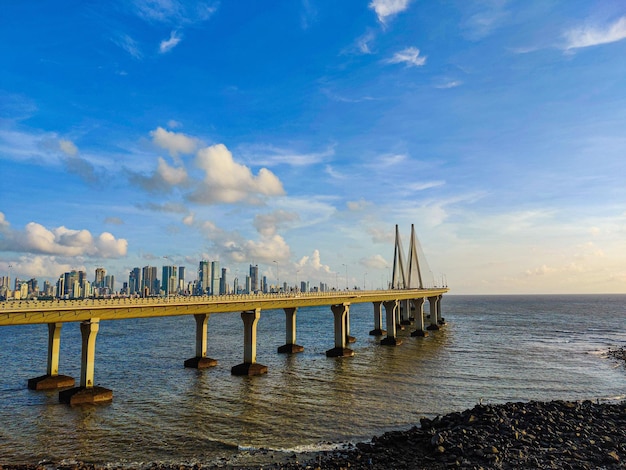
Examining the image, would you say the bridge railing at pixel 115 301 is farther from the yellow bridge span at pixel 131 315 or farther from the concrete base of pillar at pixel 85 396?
the concrete base of pillar at pixel 85 396

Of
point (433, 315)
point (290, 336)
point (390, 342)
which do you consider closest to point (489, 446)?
point (290, 336)

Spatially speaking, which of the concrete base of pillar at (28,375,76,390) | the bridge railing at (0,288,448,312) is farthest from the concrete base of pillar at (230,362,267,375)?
the concrete base of pillar at (28,375,76,390)

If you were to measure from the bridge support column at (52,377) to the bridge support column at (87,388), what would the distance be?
644cm

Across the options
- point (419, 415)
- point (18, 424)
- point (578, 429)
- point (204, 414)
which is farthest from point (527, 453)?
point (18, 424)

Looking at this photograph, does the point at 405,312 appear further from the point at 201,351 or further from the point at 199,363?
the point at 199,363

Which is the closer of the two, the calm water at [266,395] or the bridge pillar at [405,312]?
the calm water at [266,395]

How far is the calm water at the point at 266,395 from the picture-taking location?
2966 centimetres

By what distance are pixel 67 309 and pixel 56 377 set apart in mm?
11764

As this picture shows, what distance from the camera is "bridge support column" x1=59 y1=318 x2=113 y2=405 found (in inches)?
1585

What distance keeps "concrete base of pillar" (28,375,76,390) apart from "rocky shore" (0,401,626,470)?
2375 cm

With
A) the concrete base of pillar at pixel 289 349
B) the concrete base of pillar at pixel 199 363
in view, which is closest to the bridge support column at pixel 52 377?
the concrete base of pillar at pixel 199 363

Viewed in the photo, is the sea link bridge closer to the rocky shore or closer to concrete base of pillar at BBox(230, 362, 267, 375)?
concrete base of pillar at BBox(230, 362, 267, 375)

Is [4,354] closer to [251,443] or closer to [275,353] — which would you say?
[275,353]

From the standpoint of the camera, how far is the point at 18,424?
34.0 metres
